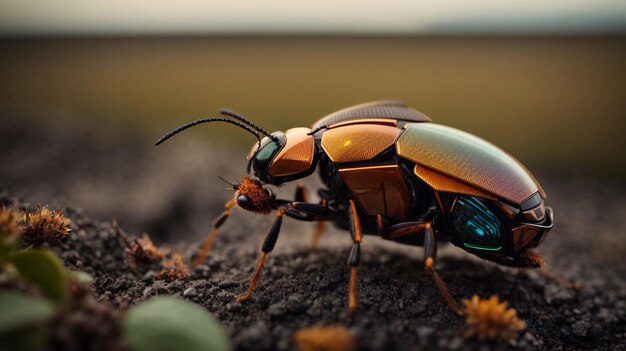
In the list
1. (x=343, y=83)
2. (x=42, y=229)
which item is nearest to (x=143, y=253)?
(x=42, y=229)

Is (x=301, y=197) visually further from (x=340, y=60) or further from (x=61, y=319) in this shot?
(x=340, y=60)

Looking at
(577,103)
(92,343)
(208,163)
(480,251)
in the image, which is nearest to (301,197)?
(480,251)

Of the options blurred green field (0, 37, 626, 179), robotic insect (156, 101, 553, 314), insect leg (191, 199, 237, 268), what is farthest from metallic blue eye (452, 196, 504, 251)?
blurred green field (0, 37, 626, 179)

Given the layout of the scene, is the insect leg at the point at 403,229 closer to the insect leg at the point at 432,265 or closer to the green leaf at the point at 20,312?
the insect leg at the point at 432,265

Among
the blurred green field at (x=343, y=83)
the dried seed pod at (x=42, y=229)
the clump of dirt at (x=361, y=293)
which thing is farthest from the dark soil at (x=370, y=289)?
the blurred green field at (x=343, y=83)

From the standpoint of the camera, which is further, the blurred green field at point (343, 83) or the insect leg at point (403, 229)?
the blurred green field at point (343, 83)

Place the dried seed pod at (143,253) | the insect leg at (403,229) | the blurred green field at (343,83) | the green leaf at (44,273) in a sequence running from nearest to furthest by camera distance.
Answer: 1. the green leaf at (44,273)
2. the insect leg at (403,229)
3. the dried seed pod at (143,253)
4. the blurred green field at (343,83)
